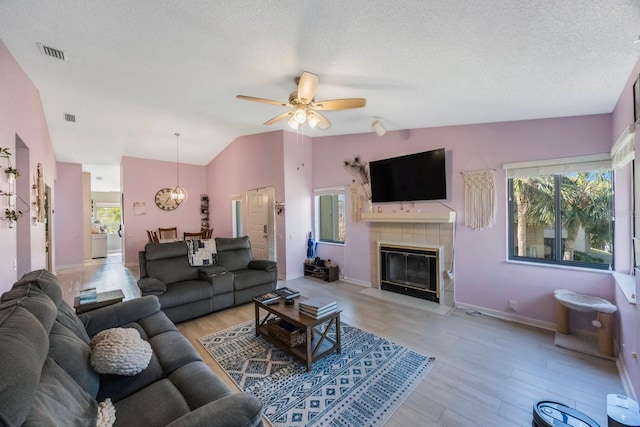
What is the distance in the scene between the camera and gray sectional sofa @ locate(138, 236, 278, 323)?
128 inches

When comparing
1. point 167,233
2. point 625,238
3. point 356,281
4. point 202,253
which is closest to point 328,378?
point 202,253

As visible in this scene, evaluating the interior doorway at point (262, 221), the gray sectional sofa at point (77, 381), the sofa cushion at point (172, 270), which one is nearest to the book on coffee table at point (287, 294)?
the gray sectional sofa at point (77, 381)

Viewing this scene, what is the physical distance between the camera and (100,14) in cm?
198

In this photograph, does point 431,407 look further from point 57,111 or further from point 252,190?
point 57,111

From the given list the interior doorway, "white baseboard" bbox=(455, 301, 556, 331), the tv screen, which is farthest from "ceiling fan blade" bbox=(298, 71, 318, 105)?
"white baseboard" bbox=(455, 301, 556, 331)

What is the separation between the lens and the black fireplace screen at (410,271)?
4035 mm

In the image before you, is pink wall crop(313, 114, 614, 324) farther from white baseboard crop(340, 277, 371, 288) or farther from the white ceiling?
white baseboard crop(340, 277, 371, 288)

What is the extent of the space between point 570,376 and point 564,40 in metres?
2.63

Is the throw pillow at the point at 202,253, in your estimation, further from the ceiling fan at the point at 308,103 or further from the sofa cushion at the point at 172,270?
the ceiling fan at the point at 308,103

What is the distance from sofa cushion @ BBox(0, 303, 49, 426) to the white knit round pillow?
0.37m

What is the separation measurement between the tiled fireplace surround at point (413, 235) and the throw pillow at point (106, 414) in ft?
12.3

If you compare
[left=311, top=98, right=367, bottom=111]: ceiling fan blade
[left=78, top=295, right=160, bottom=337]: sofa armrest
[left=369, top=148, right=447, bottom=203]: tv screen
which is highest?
[left=311, top=98, right=367, bottom=111]: ceiling fan blade

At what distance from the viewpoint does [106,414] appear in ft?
4.08

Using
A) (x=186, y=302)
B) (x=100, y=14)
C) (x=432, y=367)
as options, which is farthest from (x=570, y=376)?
(x=100, y=14)
